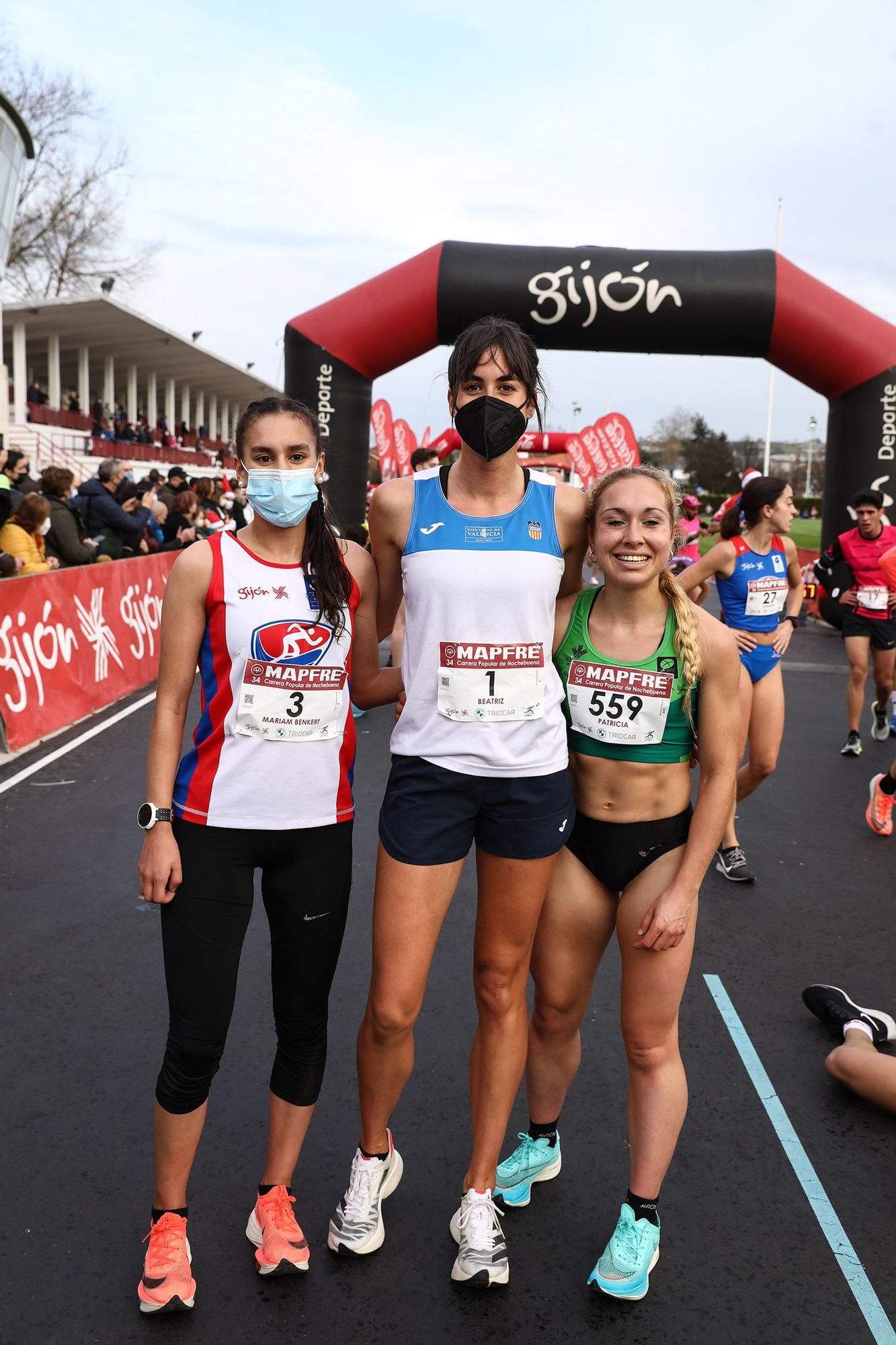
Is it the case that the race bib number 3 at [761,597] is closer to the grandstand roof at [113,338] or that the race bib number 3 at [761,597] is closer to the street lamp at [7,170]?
the street lamp at [7,170]

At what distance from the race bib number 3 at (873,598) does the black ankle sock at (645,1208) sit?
640 centimetres

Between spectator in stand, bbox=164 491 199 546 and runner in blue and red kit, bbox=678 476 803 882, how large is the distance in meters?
8.53

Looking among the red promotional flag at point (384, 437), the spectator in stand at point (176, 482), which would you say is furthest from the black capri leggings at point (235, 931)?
the red promotional flag at point (384, 437)

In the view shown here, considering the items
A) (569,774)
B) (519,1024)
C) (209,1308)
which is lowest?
(209,1308)

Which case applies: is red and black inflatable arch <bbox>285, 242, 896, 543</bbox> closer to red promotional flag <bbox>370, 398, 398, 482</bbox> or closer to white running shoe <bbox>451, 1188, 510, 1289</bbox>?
white running shoe <bbox>451, 1188, 510, 1289</bbox>

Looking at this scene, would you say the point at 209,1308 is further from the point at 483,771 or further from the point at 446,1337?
the point at 483,771

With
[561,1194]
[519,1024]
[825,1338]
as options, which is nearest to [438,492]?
[519,1024]

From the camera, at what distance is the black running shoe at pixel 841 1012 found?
3.59m

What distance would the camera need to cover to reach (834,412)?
39.7 feet

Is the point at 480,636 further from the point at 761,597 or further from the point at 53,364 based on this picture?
the point at 53,364

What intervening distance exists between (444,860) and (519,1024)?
508 mm

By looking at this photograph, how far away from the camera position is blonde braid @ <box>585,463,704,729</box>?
256 cm

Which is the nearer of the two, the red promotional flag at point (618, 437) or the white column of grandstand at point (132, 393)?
the red promotional flag at point (618, 437)

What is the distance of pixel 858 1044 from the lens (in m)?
3.46
